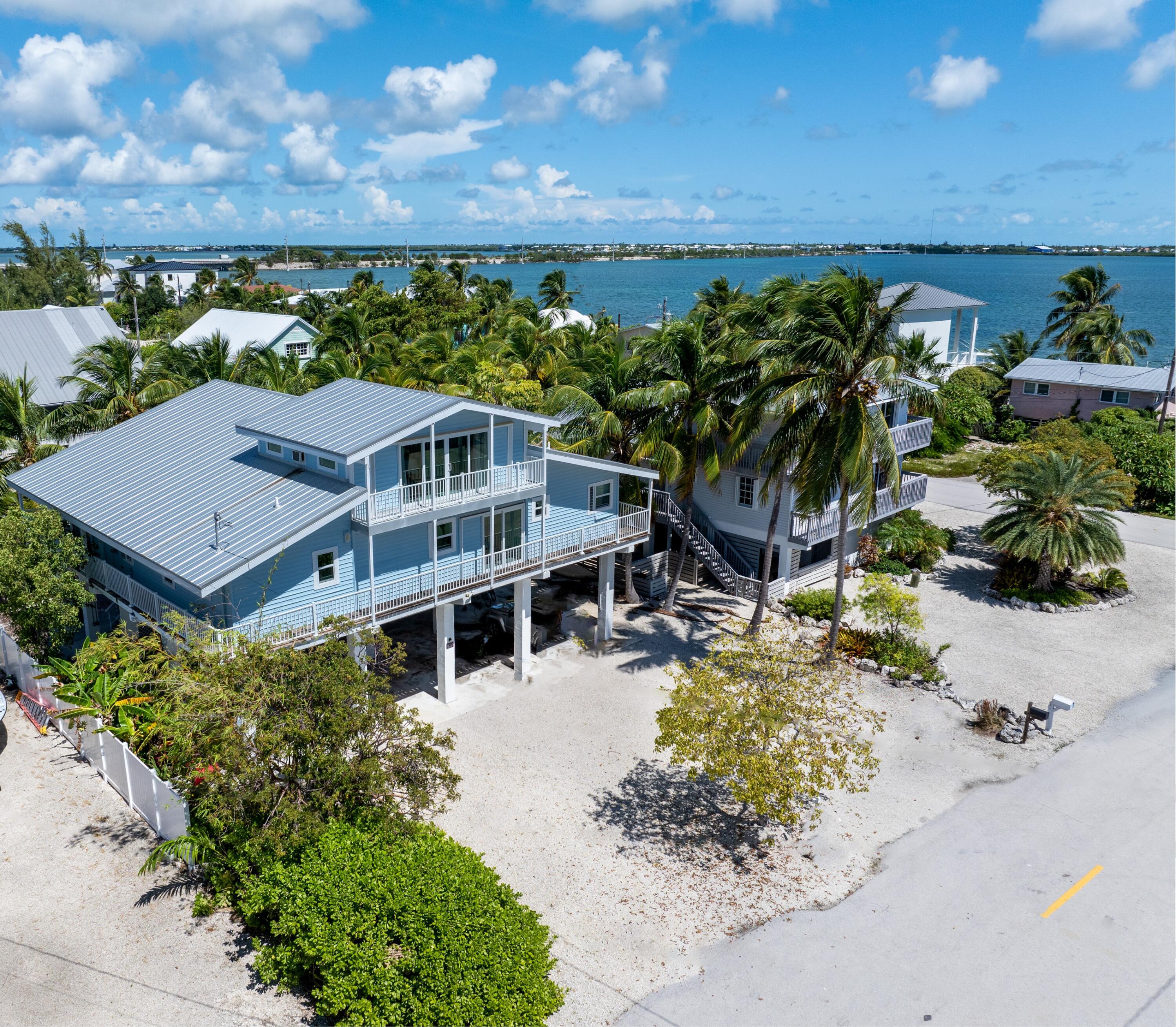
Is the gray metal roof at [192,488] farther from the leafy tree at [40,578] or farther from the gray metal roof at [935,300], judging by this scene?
the gray metal roof at [935,300]

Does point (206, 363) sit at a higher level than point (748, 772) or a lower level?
higher

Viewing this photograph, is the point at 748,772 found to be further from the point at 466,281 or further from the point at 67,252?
the point at 67,252

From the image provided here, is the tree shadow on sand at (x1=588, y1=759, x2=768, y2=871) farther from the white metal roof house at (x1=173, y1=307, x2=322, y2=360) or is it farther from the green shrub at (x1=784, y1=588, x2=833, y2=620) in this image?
the white metal roof house at (x1=173, y1=307, x2=322, y2=360)

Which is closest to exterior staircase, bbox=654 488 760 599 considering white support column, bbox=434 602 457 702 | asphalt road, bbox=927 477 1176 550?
white support column, bbox=434 602 457 702

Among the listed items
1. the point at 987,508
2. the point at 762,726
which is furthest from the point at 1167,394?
the point at 762,726

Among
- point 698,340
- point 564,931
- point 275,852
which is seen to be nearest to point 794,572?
point 698,340

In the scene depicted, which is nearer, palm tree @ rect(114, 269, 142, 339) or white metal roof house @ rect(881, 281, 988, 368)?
white metal roof house @ rect(881, 281, 988, 368)
